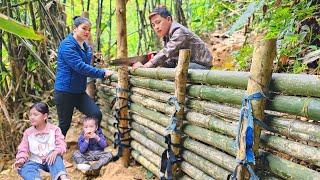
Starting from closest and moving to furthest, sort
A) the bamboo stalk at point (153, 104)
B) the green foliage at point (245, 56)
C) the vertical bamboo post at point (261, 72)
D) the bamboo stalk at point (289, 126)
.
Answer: the bamboo stalk at point (289, 126), the vertical bamboo post at point (261, 72), the bamboo stalk at point (153, 104), the green foliage at point (245, 56)

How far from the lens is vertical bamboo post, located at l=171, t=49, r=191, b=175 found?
3.38 meters

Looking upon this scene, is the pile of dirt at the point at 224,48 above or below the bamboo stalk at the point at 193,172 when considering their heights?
above

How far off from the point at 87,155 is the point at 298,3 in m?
2.95

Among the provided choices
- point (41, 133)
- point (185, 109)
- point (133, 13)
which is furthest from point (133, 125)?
point (133, 13)

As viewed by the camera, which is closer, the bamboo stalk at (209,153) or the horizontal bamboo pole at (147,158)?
the bamboo stalk at (209,153)

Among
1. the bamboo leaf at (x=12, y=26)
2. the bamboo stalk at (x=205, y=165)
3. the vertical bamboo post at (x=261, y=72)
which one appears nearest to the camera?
the bamboo leaf at (x=12, y=26)

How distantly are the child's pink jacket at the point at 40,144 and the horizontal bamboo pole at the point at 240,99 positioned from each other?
3.70 ft

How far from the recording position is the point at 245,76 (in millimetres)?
2627

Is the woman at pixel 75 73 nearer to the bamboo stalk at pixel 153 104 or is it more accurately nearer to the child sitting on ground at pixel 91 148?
the child sitting on ground at pixel 91 148

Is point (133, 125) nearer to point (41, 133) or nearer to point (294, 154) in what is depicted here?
point (41, 133)

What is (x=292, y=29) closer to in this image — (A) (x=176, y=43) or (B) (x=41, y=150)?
(A) (x=176, y=43)

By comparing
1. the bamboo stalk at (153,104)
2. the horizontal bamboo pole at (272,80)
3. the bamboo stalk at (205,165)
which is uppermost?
the horizontal bamboo pole at (272,80)

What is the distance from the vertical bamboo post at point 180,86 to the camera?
3375mm

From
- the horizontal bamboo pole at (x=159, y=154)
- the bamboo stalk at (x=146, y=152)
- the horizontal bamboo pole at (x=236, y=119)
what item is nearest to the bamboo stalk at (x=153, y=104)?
the horizontal bamboo pole at (x=236, y=119)
